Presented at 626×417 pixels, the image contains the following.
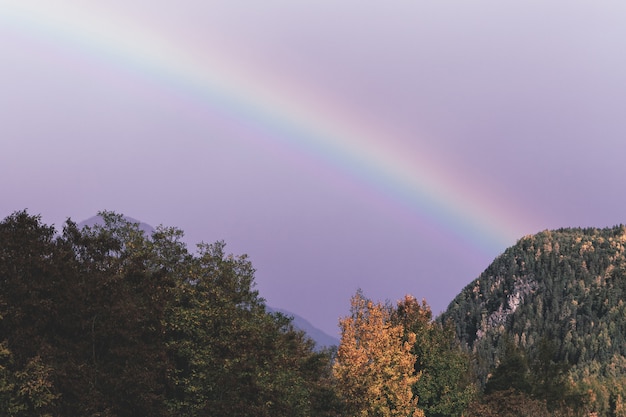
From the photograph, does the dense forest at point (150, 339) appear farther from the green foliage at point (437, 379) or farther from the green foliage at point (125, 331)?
the green foliage at point (437, 379)

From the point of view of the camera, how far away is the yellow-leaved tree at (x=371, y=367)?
61.2 metres

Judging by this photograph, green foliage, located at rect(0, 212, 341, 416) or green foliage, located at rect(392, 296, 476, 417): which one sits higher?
green foliage, located at rect(392, 296, 476, 417)

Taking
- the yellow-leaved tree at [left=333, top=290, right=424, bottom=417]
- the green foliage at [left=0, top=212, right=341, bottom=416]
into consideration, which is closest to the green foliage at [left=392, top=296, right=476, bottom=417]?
the yellow-leaved tree at [left=333, top=290, right=424, bottom=417]

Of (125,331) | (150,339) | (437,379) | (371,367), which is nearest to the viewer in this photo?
(125,331)

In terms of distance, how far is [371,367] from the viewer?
6172 centimetres

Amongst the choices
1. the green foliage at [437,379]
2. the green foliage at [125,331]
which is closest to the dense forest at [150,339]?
the green foliage at [125,331]

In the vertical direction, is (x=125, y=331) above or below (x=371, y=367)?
below

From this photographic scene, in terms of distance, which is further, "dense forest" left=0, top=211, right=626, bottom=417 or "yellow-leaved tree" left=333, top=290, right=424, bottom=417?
"yellow-leaved tree" left=333, top=290, right=424, bottom=417

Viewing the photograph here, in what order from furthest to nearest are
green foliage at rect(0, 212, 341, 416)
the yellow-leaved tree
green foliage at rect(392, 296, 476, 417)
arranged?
green foliage at rect(392, 296, 476, 417)
the yellow-leaved tree
green foliage at rect(0, 212, 341, 416)

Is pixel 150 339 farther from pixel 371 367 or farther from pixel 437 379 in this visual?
pixel 437 379

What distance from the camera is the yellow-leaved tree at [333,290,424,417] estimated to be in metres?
61.2

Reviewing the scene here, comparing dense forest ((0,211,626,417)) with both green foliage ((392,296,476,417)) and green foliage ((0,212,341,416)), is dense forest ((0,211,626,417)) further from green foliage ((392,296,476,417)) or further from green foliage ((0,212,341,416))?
green foliage ((392,296,476,417))

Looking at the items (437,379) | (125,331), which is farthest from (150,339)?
(437,379)

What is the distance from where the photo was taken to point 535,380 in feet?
403
